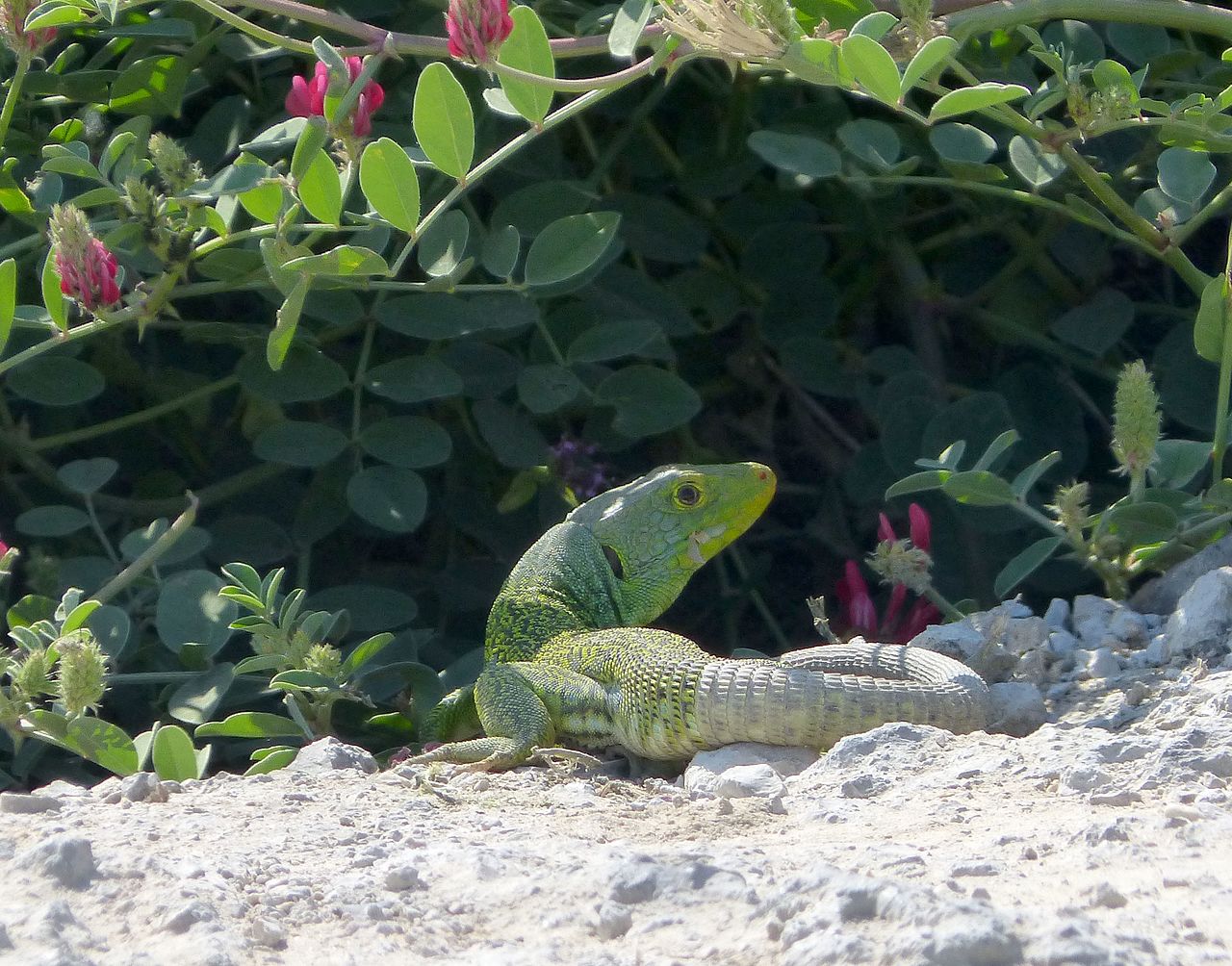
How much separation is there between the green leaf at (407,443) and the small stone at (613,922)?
2118 millimetres

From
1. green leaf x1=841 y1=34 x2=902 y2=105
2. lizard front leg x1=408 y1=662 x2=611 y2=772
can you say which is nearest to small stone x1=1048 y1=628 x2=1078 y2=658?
lizard front leg x1=408 y1=662 x2=611 y2=772

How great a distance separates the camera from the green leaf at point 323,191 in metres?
2.92

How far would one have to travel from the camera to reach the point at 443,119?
112 inches

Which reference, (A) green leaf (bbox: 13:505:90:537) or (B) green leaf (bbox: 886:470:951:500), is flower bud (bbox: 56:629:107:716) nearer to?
(A) green leaf (bbox: 13:505:90:537)

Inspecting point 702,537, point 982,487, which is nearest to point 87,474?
point 702,537

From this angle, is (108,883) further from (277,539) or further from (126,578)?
(277,539)

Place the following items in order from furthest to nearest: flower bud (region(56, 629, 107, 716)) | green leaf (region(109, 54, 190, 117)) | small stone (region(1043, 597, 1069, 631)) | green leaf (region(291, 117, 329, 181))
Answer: green leaf (region(109, 54, 190, 117)) → small stone (region(1043, 597, 1069, 631)) → green leaf (region(291, 117, 329, 181)) → flower bud (region(56, 629, 107, 716))

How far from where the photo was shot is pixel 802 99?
4.56 metres

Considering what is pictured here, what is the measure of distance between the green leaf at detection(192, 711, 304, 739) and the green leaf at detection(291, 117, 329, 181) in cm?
101

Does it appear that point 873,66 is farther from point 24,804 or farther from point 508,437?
point 24,804

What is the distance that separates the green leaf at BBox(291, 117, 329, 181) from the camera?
109 inches

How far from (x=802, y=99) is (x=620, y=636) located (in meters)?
2.11

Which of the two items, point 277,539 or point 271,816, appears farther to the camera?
point 277,539

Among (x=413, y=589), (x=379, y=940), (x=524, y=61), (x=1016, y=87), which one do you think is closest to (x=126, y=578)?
(x=413, y=589)
